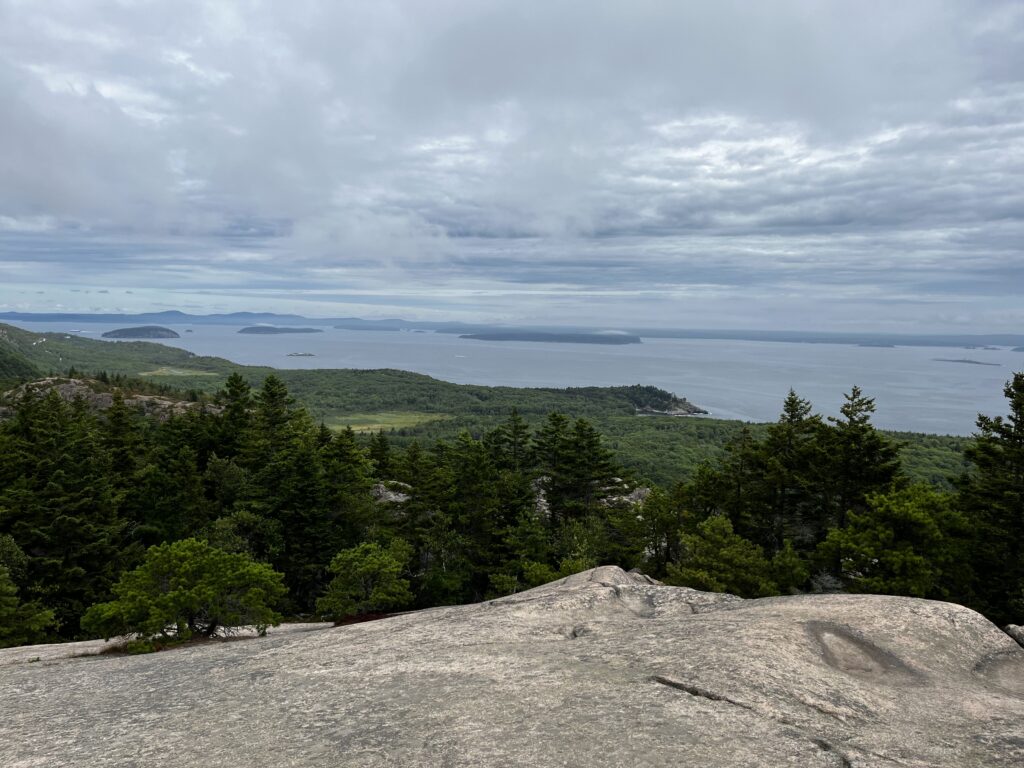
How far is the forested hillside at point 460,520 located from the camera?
Result: 26.5 m

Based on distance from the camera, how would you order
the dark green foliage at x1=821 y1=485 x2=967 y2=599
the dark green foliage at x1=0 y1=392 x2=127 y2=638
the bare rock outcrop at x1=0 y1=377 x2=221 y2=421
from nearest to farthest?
the dark green foliage at x1=821 y1=485 x2=967 y2=599 → the dark green foliage at x1=0 y1=392 x2=127 y2=638 → the bare rock outcrop at x1=0 y1=377 x2=221 y2=421

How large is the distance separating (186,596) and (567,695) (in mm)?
16115

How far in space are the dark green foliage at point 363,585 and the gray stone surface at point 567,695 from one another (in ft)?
43.8

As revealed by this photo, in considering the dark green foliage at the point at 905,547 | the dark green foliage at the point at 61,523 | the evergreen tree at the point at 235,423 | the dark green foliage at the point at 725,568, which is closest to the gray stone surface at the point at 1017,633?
the dark green foliage at the point at 905,547

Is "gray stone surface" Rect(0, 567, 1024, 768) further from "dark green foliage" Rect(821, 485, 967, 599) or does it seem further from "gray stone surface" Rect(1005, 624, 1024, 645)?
"dark green foliage" Rect(821, 485, 967, 599)

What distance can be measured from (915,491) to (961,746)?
21006 mm

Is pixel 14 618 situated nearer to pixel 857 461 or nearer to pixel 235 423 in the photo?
pixel 235 423

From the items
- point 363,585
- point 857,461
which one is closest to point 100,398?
point 363,585

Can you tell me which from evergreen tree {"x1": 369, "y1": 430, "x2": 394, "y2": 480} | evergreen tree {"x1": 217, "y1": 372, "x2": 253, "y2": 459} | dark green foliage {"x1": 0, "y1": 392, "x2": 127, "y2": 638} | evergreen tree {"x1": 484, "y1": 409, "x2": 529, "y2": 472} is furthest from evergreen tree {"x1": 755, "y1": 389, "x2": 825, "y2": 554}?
evergreen tree {"x1": 217, "y1": 372, "x2": 253, "y2": 459}

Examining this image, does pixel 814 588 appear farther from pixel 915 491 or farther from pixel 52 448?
pixel 52 448

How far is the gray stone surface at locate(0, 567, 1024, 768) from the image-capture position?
937 cm

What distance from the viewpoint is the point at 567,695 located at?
1110cm

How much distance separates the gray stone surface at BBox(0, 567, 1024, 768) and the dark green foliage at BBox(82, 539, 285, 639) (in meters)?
4.01

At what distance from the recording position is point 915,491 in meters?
26.8
